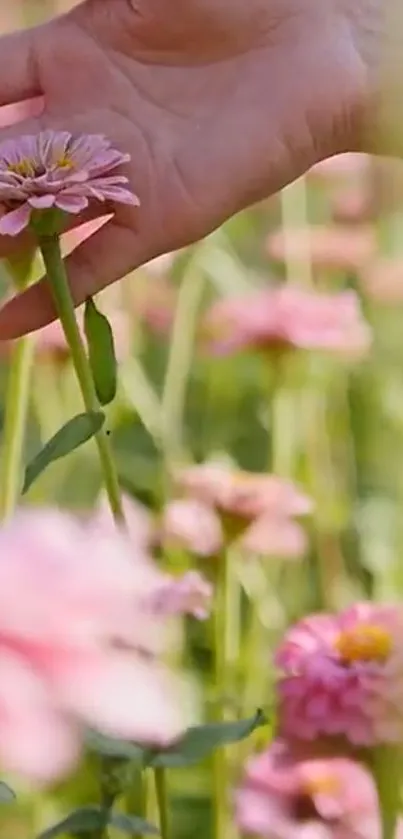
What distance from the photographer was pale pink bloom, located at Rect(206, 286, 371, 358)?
0.53 m

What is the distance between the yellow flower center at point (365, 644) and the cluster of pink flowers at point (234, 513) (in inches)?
3.6

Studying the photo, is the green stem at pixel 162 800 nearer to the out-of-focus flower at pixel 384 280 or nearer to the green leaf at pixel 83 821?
the green leaf at pixel 83 821

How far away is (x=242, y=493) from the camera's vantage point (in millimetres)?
448

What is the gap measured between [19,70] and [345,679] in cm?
23

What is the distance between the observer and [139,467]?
1.90 feet

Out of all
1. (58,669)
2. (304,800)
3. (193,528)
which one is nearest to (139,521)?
(193,528)

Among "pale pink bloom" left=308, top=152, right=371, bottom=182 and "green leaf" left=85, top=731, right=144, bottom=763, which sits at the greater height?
"green leaf" left=85, top=731, right=144, bottom=763

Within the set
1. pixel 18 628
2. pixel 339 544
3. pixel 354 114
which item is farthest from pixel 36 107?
pixel 18 628

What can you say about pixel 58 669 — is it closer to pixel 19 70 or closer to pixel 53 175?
pixel 53 175

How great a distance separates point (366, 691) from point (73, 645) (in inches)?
7.6

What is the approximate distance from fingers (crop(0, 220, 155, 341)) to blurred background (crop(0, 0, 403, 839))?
0.28ft

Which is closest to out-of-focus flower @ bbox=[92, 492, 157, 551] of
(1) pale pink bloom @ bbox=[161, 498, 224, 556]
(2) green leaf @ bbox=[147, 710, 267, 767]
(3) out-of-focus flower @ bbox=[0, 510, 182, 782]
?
(1) pale pink bloom @ bbox=[161, 498, 224, 556]

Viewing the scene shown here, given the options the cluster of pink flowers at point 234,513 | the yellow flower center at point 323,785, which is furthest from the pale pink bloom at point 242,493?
the yellow flower center at point 323,785

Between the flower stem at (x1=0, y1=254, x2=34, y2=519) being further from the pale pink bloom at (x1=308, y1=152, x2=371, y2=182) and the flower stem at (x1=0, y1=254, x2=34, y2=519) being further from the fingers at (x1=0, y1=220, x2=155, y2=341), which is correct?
the pale pink bloom at (x1=308, y1=152, x2=371, y2=182)
